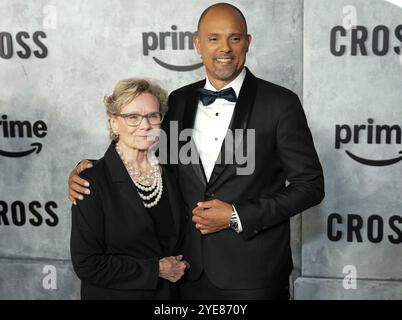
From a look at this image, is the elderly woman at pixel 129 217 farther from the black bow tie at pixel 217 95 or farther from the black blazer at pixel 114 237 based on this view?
the black bow tie at pixel 217 95

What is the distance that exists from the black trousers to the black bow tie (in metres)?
0.73

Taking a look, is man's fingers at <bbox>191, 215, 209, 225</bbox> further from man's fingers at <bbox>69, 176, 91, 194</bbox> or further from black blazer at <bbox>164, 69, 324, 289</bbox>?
man's fingers at <bbox>69, 176, 91, 194</bbox>

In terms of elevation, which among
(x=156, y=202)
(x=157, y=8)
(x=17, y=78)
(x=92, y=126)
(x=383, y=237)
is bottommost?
(x=383, y=237)

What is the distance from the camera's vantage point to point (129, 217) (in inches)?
83.1

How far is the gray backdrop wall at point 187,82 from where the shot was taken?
3.41 meters

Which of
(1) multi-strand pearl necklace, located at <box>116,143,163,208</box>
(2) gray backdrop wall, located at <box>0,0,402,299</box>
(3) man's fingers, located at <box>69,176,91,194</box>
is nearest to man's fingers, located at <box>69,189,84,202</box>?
(3) man's fingers, located at <box>69,176,91,194</box>

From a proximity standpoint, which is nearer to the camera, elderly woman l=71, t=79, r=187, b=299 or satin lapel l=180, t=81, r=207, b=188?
elderly woman l=71, t=79, r=187, b=299

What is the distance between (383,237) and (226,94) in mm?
1851

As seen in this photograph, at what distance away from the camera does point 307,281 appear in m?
3.68

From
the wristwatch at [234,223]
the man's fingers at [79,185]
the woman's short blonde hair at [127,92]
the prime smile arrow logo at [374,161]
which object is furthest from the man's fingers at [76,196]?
the prime smile arrow logo at [374,161]

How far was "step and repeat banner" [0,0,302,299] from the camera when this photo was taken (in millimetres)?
3490
